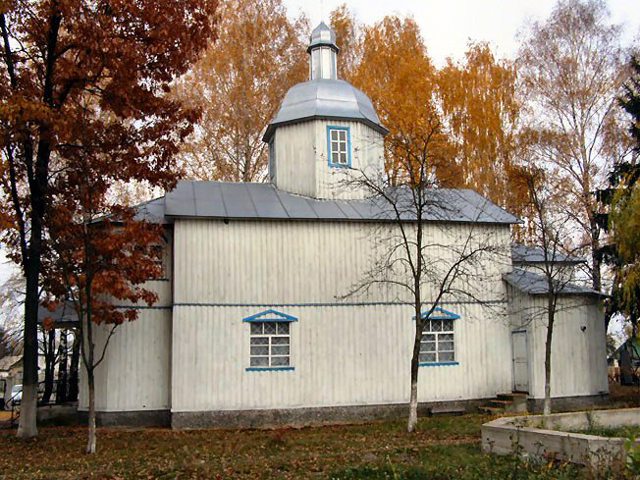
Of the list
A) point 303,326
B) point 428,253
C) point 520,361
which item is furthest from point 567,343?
point 303,326

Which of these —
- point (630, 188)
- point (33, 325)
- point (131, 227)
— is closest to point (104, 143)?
point (131, 227)

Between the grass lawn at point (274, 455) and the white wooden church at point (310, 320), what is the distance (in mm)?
1154

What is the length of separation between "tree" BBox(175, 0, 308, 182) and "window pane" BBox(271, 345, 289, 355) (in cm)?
1097

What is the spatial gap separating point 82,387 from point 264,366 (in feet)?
15.7

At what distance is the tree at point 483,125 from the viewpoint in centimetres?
2839

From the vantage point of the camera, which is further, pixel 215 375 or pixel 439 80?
pixel 439 80

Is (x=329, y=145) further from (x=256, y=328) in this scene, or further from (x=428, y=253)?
(x=256, y=328)

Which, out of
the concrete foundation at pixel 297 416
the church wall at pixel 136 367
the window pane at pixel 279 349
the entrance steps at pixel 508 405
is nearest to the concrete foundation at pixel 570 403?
the entrance steps at pixel 508 405

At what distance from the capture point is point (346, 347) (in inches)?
715

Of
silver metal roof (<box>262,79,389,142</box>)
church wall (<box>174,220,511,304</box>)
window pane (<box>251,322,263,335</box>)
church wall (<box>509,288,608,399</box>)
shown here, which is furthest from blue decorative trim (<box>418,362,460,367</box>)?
silver metal roof (<box>262,79,389,142</box>)

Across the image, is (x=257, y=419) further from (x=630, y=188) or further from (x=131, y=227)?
(x=630, y=188)

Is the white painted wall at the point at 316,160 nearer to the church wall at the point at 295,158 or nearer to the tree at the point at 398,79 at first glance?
the church wall at the point at 295,158

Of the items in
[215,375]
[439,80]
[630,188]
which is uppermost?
[439,80]

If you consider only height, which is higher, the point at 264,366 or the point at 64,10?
the point at 64,10
